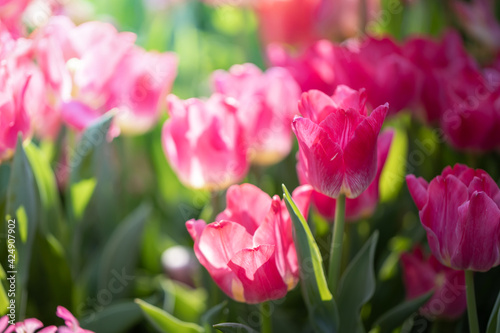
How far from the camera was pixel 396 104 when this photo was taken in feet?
2.24

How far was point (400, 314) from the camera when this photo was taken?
53 cm

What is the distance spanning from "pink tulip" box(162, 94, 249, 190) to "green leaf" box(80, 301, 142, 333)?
15 centimetres

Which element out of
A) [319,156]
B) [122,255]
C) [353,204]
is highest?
[319,156]

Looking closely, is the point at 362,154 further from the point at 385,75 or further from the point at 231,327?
the point at 385,75

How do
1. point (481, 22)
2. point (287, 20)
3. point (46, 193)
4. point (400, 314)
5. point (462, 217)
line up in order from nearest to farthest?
point (462, 217) → point (400, 314) → point (46, 193) → point (481, 22) → point (287, 20)

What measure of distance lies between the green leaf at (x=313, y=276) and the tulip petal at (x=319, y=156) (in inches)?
1.2

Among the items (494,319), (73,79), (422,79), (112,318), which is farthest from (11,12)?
(494,319)

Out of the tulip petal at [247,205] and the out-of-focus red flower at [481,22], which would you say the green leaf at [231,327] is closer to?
the tulip petal at [247,205]

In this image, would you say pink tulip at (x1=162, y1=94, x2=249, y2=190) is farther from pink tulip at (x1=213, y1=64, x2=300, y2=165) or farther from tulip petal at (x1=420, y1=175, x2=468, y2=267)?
tulip petal at (x1=420, y1=175, x2=468, y2=267)

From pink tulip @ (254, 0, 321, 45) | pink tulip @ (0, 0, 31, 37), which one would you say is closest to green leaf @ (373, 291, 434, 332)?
pink tulip @ (0, 0, 31, 37)

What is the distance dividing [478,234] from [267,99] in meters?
0.30

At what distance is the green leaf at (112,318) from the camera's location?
0.57 metres

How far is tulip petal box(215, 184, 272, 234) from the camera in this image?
17.7 inches

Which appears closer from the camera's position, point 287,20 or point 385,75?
point 385,75
